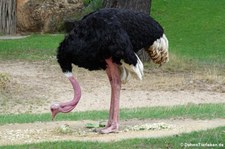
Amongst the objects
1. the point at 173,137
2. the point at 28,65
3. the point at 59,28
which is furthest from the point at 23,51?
the point at 173,137

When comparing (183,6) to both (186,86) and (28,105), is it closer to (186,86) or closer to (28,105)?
(186,86)

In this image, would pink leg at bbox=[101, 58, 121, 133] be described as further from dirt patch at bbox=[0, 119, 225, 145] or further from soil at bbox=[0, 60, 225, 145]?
soil at bbox=[0, 60, 225, 145]

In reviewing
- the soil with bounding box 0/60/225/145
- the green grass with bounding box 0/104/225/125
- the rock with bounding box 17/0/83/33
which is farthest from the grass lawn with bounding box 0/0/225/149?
the soil with bounding box 0/60/225/145

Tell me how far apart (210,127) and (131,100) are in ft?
20.2

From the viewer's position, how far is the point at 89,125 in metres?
9.27

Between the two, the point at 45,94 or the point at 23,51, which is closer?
the point at 45,94

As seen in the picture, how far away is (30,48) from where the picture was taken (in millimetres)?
22375

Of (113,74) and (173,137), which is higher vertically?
(113,74)

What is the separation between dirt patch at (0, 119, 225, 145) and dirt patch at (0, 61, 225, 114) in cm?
423

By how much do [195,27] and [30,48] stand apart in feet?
24.4

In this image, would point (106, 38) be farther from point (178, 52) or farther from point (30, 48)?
point (30, 48)

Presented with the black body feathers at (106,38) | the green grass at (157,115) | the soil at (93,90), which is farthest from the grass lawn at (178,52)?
the black body feathers at (106,38)

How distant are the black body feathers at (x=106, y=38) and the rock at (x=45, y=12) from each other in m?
17.5

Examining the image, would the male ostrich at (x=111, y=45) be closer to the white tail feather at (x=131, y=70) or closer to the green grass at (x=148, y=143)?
the white tail feather at (x=131, y=70)
